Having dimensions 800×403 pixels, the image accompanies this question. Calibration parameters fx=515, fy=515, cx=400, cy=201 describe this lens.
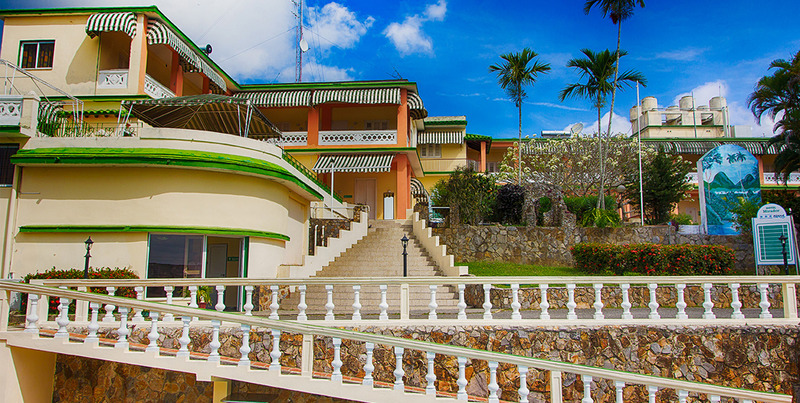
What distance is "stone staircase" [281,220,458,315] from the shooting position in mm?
13344

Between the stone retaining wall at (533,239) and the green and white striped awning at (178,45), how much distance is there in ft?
40.9

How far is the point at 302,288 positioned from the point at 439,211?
1588 cm

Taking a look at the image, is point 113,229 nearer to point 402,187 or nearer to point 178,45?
point 178,45

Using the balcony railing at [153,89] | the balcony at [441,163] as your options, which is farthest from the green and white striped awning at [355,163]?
the balcony at [441,163]

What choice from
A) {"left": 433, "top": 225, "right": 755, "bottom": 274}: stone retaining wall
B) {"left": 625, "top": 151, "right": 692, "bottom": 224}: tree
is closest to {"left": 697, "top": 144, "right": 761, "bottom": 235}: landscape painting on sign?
{"left": 433, "top": 225, "right": 755, "bottom": 274}: stone retaining wall

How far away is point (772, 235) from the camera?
15734 mm

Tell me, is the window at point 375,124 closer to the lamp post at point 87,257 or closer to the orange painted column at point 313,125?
the orange painted column at point 313,125

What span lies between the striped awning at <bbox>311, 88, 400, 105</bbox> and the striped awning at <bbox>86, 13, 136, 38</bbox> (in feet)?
29.9

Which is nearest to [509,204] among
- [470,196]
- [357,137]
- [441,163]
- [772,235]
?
[470,196]

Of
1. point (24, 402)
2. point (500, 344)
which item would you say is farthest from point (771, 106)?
point (24, 402)

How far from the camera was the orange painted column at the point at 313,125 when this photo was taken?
88.0ft

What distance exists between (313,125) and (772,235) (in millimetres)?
20105

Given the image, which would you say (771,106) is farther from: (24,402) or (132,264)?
(24,402)

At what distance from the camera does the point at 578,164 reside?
31.1 m
